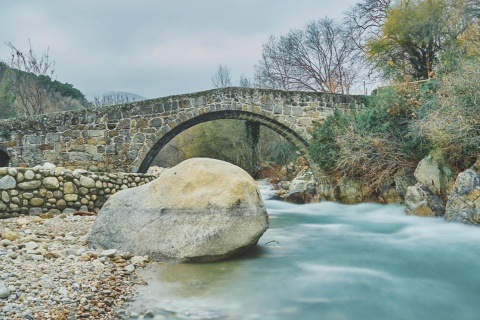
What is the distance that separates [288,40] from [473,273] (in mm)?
23041

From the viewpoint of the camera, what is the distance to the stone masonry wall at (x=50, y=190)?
6.02 metres

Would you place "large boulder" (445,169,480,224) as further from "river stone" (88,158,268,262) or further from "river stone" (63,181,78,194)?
"river stone" (63,181,78,194)

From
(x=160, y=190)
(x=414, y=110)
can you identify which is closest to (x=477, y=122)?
(x=414, y=110)

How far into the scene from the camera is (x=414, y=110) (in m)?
8.28

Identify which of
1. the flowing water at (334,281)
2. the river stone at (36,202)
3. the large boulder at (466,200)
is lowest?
the flowing water at (334,281)

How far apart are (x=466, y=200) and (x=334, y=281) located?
3.66 metres

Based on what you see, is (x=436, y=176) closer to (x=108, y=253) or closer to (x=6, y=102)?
(x=108, y=253)

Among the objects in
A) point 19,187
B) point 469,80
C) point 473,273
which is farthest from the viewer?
point 469,80

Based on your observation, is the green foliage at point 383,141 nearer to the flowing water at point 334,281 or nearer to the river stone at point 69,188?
the flowing water at point 334,281

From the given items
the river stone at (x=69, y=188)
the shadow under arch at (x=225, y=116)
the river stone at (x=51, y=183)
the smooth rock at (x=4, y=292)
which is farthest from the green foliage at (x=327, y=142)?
the smooth rock at (x=4, y=292)

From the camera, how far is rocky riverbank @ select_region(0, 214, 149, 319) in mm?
2557

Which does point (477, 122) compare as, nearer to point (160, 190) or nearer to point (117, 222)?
point (160, 190)

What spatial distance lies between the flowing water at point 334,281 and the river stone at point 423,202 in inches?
37.8

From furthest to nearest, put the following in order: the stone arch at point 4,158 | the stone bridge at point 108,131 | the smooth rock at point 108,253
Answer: the stone arch at point 4,158, the stone bridge at point 108,131, the smooth rock at point 108,253
